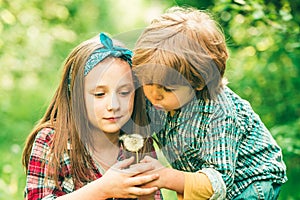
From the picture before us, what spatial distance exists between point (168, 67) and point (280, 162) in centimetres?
57

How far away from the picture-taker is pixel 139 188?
6.46ft

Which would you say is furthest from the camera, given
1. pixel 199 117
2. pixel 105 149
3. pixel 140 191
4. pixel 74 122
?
pixel 105 149

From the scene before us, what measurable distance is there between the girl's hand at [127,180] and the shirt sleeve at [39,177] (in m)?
0.20

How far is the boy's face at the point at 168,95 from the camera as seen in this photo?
A: 2.00 m

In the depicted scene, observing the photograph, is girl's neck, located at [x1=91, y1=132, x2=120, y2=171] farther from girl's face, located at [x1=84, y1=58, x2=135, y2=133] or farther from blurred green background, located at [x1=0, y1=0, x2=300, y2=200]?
blurred green background, located at [x1=0, y1=0, x2=300, y2=200]

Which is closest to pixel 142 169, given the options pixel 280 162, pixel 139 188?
pixel 139 188

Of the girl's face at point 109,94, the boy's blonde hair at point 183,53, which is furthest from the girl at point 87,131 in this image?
the boy's blonde hair at point 183,53

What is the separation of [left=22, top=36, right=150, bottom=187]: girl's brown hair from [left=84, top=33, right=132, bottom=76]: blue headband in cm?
2

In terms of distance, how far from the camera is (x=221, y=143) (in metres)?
2.00

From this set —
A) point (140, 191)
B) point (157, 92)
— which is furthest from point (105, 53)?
point (140, 191)

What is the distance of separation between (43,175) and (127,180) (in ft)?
1.03

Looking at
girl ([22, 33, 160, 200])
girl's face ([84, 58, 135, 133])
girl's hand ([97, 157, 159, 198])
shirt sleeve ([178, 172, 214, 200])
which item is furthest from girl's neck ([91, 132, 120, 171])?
shirt sleeve ([178, 172, 214, 200])

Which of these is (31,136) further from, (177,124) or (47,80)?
(47,80)

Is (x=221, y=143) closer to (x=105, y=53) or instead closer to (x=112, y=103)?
(x=112, y=103)
